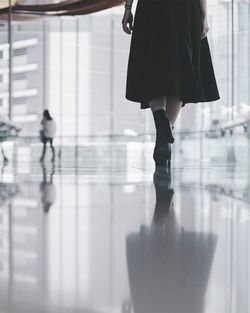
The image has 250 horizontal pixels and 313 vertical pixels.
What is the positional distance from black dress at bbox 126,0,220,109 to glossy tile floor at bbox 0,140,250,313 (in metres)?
1.66

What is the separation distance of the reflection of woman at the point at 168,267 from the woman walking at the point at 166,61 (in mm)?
1913

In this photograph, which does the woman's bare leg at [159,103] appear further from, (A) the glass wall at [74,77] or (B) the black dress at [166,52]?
(A) the glass wall at [74,77]

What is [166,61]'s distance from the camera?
285 centimetres

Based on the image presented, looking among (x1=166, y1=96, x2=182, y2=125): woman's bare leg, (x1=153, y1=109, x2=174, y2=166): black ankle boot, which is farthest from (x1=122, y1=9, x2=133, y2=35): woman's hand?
(x1=153, y1=109, x2=174, y2=166): black ankle boot

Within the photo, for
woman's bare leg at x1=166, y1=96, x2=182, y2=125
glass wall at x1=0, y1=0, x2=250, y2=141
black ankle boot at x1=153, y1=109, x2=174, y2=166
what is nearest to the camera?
black ankle boot at x1=153, y1=109, x2=174, y2=166

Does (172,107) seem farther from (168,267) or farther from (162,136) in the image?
(168,267)

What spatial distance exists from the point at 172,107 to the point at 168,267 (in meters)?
2.43

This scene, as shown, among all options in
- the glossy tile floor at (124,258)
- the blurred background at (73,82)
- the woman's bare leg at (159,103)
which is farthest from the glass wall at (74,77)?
the glossy tile floor at (124,258)

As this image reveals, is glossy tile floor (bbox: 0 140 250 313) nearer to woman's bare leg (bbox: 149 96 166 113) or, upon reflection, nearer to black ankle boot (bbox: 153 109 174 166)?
black ankle boot (bbox: 153 109 174 166)

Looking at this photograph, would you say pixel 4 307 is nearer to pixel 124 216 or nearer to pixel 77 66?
pixel 124 216

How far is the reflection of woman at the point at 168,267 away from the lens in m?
0.48

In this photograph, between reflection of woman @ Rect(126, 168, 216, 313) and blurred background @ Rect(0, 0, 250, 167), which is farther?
blurred background @ Rect(0, 0, 250, 167)

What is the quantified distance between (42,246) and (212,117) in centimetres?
1428

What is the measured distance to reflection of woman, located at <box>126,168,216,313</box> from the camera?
0.48 metres
